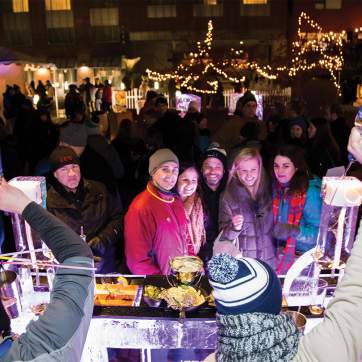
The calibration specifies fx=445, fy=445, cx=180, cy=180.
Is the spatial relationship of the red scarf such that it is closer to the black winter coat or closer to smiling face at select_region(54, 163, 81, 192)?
the black winter coat

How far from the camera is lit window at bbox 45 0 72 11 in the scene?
67.2 feet

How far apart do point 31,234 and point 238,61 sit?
477 inches

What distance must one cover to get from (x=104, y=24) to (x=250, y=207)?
19780mm

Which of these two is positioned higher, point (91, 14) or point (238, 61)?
point (91, 14)

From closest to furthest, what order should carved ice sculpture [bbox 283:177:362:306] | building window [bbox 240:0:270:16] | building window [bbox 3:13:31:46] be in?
carved ice sculpture [bbox 283:177:362:306] < building window [bbox 240:0:270:16] < building window [bbox 3:13:31:46]

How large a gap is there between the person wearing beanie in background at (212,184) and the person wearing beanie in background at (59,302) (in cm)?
213

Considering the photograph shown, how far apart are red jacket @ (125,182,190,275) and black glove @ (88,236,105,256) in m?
0.26

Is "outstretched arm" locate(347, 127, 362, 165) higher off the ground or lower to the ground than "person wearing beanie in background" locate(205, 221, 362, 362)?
higher

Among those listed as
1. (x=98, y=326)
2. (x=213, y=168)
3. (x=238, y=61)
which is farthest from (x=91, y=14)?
(x=98, y=326)

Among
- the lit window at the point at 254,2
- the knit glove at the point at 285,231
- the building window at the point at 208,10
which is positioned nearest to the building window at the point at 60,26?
the building window at the point at 208,10

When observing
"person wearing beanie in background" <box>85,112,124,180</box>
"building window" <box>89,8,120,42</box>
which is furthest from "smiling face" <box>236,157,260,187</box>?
"building window" <box>89,8,120,42</box>

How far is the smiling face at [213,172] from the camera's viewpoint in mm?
3221

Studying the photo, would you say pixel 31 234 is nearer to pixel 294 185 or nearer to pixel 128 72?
pixel 294 185

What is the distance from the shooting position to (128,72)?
18.7 m
